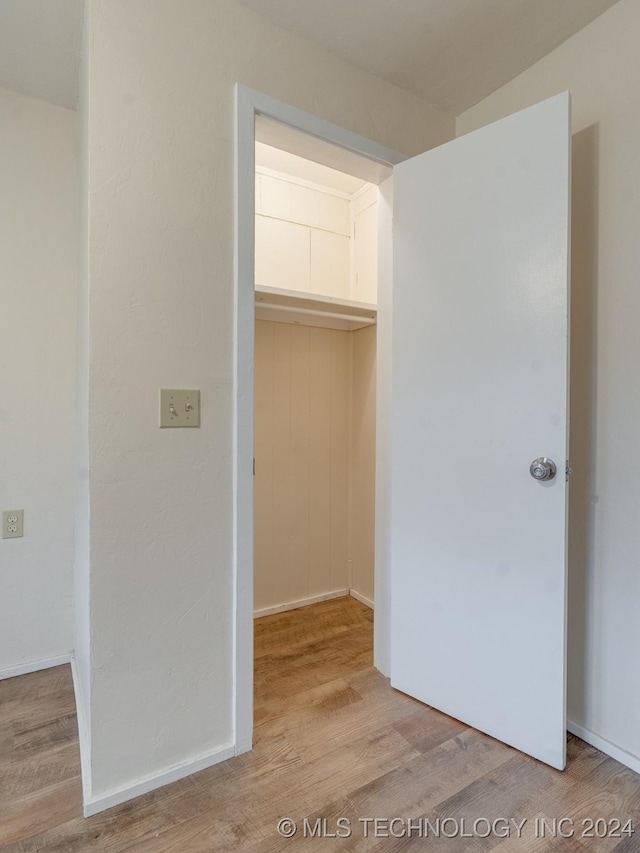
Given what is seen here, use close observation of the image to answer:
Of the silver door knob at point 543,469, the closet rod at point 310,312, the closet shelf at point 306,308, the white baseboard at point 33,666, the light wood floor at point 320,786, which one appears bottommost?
the light wood floor at point 320,786

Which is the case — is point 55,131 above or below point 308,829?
above

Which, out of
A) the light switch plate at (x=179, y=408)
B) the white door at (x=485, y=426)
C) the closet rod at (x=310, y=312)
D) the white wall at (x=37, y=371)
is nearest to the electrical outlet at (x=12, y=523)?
the white wall at (x=37, y=371)

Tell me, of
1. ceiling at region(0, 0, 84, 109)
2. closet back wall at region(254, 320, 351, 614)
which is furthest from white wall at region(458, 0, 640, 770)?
ceiling at region(0, 0, 84, 109)

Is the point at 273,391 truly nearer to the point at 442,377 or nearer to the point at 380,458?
the point at 380,458

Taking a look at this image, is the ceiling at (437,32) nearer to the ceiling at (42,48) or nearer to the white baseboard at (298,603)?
the ceiling at (42,48)

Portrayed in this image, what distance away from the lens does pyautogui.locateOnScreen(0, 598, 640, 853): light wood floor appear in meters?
1.18

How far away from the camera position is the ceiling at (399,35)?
1462 mm

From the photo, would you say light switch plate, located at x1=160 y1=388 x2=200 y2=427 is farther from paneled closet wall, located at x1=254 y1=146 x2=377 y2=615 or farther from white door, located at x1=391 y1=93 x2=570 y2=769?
paneled closet wall, located at x1=254 y1=146 x2=377 y2=615

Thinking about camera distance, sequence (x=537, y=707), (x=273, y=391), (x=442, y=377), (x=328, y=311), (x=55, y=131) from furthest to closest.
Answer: (x=273, y=391) < (x=328, y=311) < (x=55, y=131) < (x=442, y=377) < (x=537, y=707)

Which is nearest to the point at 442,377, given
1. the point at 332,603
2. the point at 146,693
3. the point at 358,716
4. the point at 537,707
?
the point at 537,707

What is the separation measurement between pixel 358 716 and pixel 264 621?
3.03 feet

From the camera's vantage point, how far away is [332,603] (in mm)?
2707

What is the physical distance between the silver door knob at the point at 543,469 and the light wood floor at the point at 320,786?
857 mm

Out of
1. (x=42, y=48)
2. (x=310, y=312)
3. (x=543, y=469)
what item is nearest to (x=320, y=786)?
(x=543, y=469)
